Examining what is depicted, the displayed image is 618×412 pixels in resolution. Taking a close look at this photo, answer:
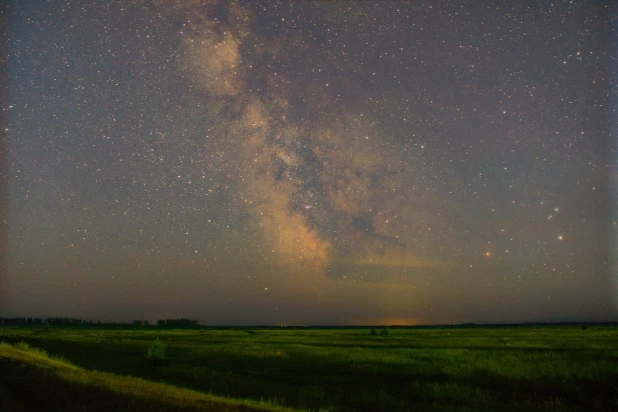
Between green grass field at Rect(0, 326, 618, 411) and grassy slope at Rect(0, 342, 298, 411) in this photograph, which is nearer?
grassy slope at Rect(0, 342, 298, 411)

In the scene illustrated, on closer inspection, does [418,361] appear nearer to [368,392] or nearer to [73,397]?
[368,392]

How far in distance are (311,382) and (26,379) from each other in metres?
14.0

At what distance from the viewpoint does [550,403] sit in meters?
20.8

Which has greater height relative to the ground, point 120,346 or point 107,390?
point 107,390

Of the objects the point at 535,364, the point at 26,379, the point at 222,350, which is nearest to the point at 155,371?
the point at 222,350

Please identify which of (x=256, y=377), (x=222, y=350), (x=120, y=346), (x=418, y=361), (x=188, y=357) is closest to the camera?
(x=256, y=377)

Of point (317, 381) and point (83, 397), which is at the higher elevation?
point (83, 397)

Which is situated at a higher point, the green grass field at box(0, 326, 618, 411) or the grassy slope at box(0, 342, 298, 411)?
the grassy slope at box(0, 342, 298, 411)

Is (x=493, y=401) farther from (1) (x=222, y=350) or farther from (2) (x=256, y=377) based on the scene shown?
(1) (x=222, y=350)

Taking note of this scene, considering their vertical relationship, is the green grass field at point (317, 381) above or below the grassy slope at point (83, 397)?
below

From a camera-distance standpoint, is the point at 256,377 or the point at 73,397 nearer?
the point at 73,397

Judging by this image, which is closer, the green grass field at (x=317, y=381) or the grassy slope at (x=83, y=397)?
the grassy slope at (x=83, y=397)

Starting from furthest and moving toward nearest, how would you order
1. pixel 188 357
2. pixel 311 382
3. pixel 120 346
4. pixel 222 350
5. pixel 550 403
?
pixel 120 346
pixel 222 350
pixel 188 357
pixel 311 382
pixel 550 403

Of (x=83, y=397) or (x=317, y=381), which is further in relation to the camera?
(x=317, y=381)
